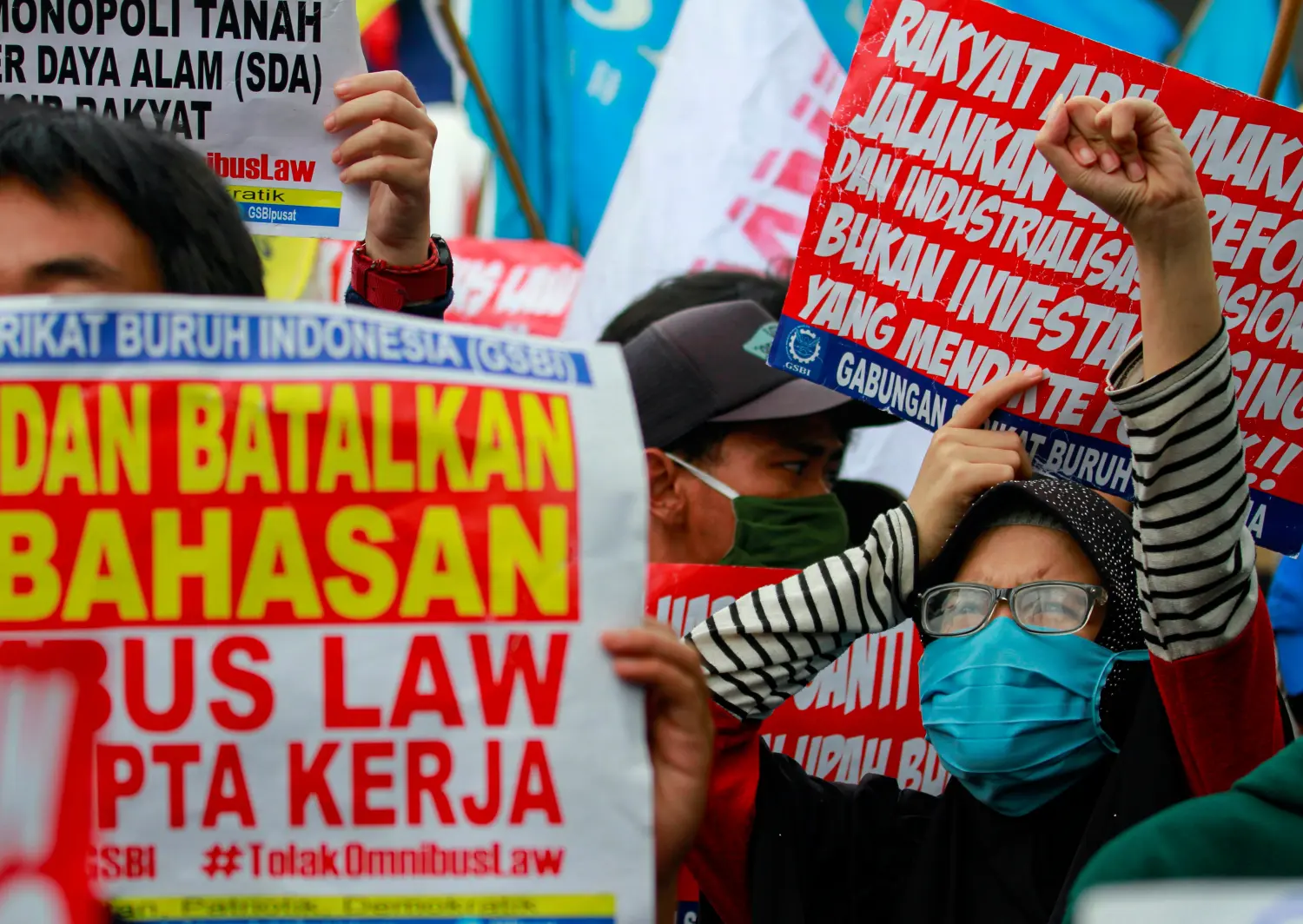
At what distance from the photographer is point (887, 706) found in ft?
9.74

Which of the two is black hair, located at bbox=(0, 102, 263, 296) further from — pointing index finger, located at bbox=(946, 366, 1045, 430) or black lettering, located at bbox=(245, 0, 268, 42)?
pointing index finger, located at bbox=(946, 366, 1045, 430)

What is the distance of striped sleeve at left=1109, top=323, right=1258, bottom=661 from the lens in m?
2.05

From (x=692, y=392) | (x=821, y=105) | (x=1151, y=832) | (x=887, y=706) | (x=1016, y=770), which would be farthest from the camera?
(x=821, y=105)

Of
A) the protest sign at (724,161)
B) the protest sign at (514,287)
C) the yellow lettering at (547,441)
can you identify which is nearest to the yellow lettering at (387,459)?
the yellow lettering at (547,441)

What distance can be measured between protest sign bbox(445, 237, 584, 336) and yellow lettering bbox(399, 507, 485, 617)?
179 inches

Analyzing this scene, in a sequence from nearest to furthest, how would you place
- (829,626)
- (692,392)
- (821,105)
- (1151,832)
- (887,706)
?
(1151,832) < (829,626) < (887,706) < (692,392) < (821,105)

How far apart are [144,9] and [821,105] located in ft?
10.5

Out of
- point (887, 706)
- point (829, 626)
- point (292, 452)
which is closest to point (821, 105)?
point (887, 706)

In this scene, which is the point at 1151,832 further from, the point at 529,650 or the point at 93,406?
the point at 93,406

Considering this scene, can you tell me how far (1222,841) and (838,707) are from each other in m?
1.57

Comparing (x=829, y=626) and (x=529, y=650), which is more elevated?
(x=529, y=650)

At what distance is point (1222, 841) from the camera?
1.41 m

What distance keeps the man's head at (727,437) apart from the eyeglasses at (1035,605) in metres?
1.12

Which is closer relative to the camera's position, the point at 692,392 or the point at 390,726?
the point at 390,726
